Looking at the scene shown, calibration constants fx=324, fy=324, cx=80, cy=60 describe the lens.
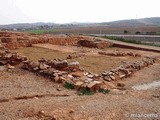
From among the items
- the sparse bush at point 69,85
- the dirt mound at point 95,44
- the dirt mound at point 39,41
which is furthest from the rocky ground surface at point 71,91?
the dirt mound at point 95,44

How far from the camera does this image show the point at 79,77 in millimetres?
14070

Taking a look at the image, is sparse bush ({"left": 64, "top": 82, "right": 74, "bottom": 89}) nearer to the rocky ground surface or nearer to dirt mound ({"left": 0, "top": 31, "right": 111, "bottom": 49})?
the rocky ground surface

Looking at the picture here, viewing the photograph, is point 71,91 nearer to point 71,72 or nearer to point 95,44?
point 71,72

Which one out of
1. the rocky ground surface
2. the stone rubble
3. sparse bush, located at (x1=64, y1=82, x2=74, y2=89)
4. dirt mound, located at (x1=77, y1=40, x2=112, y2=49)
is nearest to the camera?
the rocky ground surface

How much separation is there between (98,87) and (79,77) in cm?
167

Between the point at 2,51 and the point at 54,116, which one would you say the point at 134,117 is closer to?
the point at 54,116

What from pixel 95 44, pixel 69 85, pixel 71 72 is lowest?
pixel 95 44

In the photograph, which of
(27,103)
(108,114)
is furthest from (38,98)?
(108,114)

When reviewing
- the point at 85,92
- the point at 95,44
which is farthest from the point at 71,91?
the point at 95,44

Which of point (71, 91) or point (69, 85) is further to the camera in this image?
point (69, 85)

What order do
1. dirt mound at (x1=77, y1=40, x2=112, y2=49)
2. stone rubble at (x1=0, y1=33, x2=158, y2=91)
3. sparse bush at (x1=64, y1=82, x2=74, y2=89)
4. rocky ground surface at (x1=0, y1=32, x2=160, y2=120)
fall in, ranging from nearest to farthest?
rocky ground surface at (x1=0, y1=32, x2=160, y2=120) → sparse bush at (x1=64, y1=82, x2=74, y2=89) → stone rubble at (x1=0, y1=33, x2=158, y2=91) → dirt mound at (x1=77, y1=40, x2=112, y2=49)

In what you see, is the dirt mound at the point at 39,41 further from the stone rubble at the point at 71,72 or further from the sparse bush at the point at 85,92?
the sparse bush at the point at 85,92

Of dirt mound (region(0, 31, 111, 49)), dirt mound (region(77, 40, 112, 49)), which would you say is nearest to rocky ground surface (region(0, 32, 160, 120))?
dirt mound (region(0, 31, 111, 49))

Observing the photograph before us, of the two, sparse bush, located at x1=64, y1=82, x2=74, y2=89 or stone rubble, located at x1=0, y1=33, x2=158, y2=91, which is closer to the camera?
sparse bush, located at x1=64, y1=82, x2=74, y2=89
